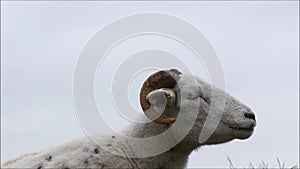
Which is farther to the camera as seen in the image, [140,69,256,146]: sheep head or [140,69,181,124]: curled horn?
[140,69,181,124]: curled horn

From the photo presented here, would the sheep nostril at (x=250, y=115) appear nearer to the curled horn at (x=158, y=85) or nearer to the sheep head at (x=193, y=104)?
the sheep head at (x=193, y=104)

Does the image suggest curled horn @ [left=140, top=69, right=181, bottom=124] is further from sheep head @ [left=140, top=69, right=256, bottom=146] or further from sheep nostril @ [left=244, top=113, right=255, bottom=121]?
sheep nostril @ [left=244, top=113, right=255, bottom=121]

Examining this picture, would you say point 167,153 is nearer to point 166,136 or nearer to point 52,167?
point 166,136

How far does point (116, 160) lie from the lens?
16.1 metres

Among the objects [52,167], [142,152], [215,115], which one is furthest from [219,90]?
[52,167]

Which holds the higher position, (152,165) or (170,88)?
(170,88)

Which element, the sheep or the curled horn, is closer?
the sheep

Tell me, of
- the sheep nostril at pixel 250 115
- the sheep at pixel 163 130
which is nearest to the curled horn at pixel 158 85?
the sheep at pixel 163 130

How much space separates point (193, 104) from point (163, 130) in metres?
0.58

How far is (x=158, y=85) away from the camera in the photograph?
16297mm

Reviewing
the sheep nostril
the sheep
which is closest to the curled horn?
the sheep

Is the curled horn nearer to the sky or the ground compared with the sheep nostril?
nearer to the sky

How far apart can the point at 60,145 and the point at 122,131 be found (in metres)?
0.89

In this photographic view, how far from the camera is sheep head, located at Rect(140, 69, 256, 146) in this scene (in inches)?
632
